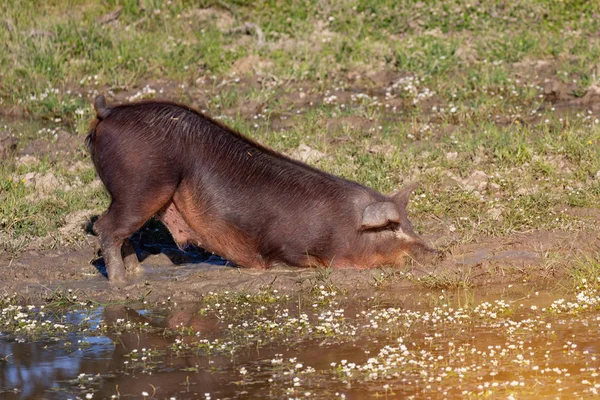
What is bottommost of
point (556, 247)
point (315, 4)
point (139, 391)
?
point (139, 391)

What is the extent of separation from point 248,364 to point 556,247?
10.1 ft

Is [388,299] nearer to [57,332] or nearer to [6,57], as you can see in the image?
[57,332]

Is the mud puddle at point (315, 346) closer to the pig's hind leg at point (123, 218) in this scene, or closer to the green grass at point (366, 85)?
the pig's hind leg at point (123, 218)

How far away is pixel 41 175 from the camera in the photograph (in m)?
9.41

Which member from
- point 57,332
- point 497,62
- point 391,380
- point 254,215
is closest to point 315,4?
point 497,62

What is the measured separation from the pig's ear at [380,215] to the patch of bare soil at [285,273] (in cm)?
37

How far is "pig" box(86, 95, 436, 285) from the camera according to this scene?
738cm

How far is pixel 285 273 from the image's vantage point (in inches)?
297

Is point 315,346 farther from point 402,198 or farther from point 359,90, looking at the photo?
point 359,90

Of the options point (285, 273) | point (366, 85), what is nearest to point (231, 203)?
point (285, 273)

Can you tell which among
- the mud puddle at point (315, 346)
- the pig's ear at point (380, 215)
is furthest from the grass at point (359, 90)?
the mud puddle at point (315, 346)

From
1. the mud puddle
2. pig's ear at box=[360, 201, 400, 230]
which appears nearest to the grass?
pig's ear at box=[360, 201, 400, 230]

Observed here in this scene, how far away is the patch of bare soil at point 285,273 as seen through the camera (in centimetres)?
736

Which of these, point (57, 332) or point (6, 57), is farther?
point (6, 57)
